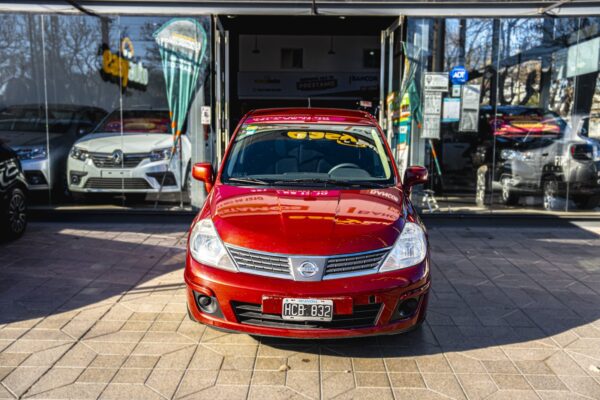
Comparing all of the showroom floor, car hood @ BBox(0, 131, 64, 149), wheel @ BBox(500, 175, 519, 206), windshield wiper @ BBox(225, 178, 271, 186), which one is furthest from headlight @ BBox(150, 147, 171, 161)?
wheel @ BBox(500, 175, 519, 206)

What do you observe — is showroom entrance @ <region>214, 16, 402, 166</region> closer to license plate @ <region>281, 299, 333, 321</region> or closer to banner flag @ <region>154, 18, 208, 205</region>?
banner flag @ <region>154, 18, 208, 205</region>

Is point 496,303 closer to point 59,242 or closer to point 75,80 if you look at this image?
point 59,242

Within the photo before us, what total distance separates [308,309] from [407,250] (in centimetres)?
83

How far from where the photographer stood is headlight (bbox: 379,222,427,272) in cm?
370

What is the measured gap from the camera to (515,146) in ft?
31.1

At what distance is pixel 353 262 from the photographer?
3625mm

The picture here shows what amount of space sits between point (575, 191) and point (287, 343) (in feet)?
23.6

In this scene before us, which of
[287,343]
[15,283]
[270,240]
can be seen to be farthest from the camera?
[15,283]

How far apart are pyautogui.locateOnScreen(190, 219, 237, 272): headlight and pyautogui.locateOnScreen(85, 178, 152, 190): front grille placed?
562 centimetres

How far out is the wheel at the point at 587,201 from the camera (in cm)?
935

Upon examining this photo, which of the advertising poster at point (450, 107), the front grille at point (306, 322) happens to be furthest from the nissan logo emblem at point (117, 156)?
the front grille at point (306, 322)

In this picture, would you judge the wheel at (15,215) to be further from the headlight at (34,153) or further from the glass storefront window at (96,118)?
the headlight at (34,153)

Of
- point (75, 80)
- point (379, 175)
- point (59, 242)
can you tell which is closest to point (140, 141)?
point (75, 80)

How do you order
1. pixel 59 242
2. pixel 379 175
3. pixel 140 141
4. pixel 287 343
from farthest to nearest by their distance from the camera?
pixel 140 141
pixel 59 242
pixel 379 175
pixel 287 343
